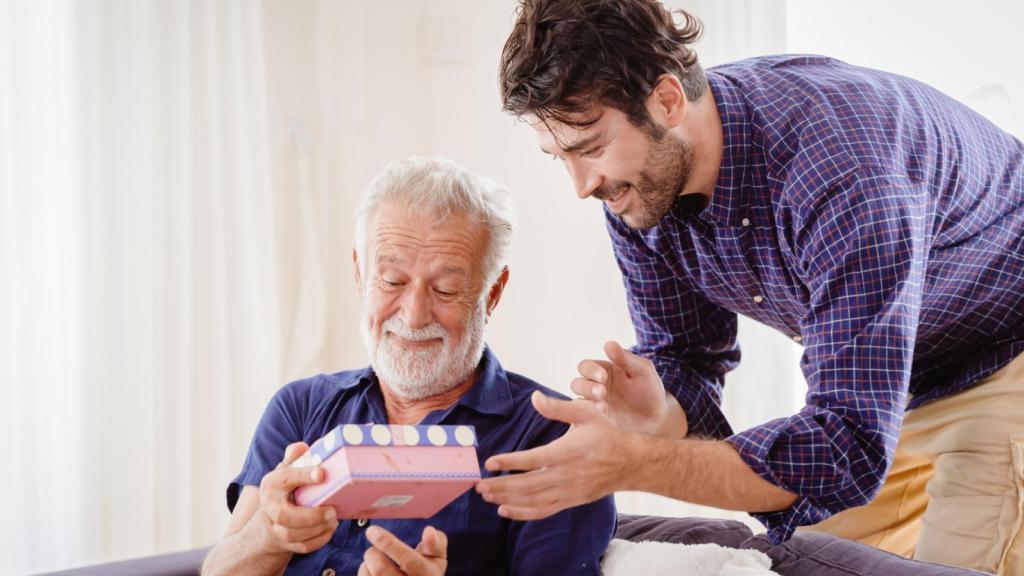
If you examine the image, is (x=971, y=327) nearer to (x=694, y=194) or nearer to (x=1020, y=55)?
(x=694, y=194)

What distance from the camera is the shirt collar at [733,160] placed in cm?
183

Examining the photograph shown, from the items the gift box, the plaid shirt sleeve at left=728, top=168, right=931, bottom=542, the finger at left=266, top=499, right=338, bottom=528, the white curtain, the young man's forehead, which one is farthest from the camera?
the white curtain

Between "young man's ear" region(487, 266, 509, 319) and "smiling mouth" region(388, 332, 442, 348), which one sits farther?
"young man's ear" region(487, 266, 509, 319)

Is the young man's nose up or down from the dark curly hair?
down

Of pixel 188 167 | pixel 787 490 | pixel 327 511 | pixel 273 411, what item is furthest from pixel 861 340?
pixel 188 167

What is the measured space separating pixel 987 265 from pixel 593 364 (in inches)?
29.6

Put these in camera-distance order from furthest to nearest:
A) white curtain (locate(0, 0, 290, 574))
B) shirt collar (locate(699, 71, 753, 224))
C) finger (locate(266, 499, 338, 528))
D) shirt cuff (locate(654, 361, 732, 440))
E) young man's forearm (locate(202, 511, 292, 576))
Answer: white curtain (locate(0, 0, 290, 574)) < shirt cuff (locate(654, 361, 732, 440)) < shirt collar (locate(699, 71, 753, 224)) < young man's forearm (locate(202, 511, 292, 576)) < finger (locate(266, 499, 338, 528))

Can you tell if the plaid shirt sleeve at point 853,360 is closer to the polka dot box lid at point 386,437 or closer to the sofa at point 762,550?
the sofa at point 762,550

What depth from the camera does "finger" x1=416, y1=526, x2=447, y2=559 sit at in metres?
1.54

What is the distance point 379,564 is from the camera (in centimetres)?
153

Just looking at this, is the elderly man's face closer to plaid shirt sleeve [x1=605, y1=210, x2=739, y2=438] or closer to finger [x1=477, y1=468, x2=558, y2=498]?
plaid shirt sleeve [x1=605, y1=210, x2=739, y2=438]

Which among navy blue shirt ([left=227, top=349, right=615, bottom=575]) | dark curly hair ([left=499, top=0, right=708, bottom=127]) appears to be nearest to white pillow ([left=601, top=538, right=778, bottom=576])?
navy blue shirt ([left=227, top=349, right=615, bottom=575])

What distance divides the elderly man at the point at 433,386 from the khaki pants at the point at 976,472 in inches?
27.0

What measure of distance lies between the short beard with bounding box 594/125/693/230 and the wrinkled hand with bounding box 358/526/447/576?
660 mm
